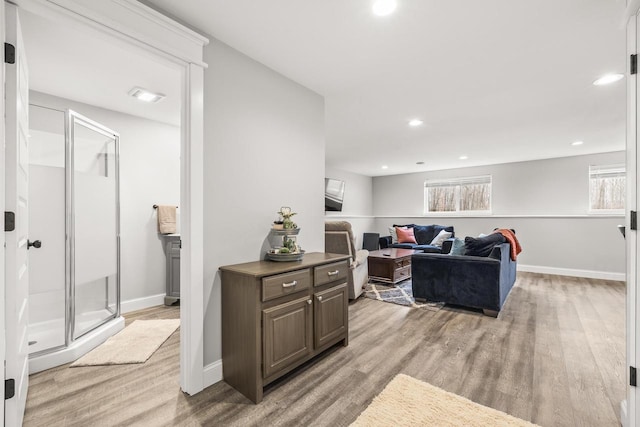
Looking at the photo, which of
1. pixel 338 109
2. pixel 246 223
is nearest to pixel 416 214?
pixel 338 109

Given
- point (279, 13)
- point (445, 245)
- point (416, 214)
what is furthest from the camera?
point (416, 214)

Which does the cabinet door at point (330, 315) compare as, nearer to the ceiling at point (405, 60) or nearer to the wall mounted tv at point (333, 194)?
the ceiling at point (405, 60)

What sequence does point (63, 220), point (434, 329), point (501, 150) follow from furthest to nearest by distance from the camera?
point (501, 150)
point (434, 329)
point (63, 220)

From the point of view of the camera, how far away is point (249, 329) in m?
1.84

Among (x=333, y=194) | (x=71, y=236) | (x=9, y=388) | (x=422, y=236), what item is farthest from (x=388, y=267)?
(x=9, y=388)

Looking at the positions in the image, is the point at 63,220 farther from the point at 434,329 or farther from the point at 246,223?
the point at 434,329

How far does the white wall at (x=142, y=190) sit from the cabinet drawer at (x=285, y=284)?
259 centimetres

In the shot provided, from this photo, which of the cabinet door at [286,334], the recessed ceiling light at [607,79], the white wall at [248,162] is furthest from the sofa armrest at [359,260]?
the recessed ceiling light at [607,79]

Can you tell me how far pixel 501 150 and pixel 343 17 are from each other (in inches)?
187

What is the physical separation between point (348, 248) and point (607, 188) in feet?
17.7

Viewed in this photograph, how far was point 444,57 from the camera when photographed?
230 cm

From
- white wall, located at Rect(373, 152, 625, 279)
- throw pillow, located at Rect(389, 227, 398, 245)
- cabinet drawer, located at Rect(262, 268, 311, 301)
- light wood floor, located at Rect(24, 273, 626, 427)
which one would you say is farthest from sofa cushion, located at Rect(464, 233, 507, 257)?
throw pillow, located at Rect(389, 227, 398, 245)

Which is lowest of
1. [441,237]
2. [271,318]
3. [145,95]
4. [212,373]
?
[212,373]

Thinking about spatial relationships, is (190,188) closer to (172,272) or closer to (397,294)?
(172,272)
